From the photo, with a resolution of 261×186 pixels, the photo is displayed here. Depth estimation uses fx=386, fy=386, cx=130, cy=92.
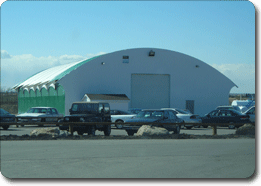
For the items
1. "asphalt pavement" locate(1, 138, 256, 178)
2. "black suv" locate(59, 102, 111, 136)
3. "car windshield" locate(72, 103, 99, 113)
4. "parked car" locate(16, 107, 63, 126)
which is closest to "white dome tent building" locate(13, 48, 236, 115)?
"parked car" locate(16, 107, 63, 126)

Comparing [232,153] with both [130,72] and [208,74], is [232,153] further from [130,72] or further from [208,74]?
[208,74]

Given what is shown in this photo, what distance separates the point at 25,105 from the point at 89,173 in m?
43.4

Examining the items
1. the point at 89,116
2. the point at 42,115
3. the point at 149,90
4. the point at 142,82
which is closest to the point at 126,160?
the point at 89,116

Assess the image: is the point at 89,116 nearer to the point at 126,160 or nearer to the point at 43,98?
the point at 126,160

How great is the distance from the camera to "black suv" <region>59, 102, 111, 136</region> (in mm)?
19906

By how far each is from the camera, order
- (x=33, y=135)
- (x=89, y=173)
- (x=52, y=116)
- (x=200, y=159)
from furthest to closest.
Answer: (x=52, y=116)
(x=33, y=135)
(x=200, y=159)
(x=89, y=173)

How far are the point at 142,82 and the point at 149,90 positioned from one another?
3.90 feet

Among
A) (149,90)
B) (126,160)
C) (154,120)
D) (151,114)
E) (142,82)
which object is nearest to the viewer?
(126,160)

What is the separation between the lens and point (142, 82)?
1689 inches

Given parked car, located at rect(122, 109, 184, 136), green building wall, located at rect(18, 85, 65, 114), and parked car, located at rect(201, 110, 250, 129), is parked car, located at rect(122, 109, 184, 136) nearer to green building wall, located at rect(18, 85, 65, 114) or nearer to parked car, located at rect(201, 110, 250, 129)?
parked car, located at rect(201, 110, 250, 129)

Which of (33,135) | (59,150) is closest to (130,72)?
(33,135)

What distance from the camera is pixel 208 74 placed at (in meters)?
45.7

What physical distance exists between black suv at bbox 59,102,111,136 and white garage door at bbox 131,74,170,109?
2069 cm

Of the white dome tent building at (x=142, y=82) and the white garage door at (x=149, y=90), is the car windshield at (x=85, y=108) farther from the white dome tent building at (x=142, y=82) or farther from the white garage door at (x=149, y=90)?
the white garage door at (x=149, y=90)
